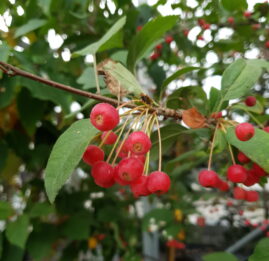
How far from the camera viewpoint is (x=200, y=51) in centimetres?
178

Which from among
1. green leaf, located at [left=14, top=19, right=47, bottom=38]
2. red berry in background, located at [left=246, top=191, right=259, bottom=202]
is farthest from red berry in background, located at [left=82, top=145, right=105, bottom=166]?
green leaf, located at [left=14, top=19, right=47, bottom=38]

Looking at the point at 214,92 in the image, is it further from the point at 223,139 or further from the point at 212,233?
the point at 212,233

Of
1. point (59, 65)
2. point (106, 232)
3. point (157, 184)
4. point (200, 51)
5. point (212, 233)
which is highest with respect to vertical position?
point (59, 65)

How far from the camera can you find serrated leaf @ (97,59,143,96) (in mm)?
722

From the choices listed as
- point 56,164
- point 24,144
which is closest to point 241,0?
point 56,164

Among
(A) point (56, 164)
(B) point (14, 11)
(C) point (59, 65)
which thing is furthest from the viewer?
(B) point (14, 11)

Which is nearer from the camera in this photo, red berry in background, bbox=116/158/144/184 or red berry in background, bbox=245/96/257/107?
red berry in background, bbox=116/158/144/184

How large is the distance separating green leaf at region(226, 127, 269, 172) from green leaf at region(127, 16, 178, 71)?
350 millimetres

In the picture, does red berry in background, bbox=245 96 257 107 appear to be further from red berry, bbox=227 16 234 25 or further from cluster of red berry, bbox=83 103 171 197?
red berry, bbox=227 16 234 25

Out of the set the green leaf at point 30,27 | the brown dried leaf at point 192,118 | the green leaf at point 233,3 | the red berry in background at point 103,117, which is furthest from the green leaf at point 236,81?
the green leaf at point 30,27

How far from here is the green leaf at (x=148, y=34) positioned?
33.1 inches

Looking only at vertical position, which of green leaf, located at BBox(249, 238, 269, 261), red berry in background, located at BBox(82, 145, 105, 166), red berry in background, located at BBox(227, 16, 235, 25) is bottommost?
green leaf, located at BBox(249, 238, 269, 261)

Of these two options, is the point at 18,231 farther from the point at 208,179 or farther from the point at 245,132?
the point at 245,132

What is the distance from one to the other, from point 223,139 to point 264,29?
110cm
